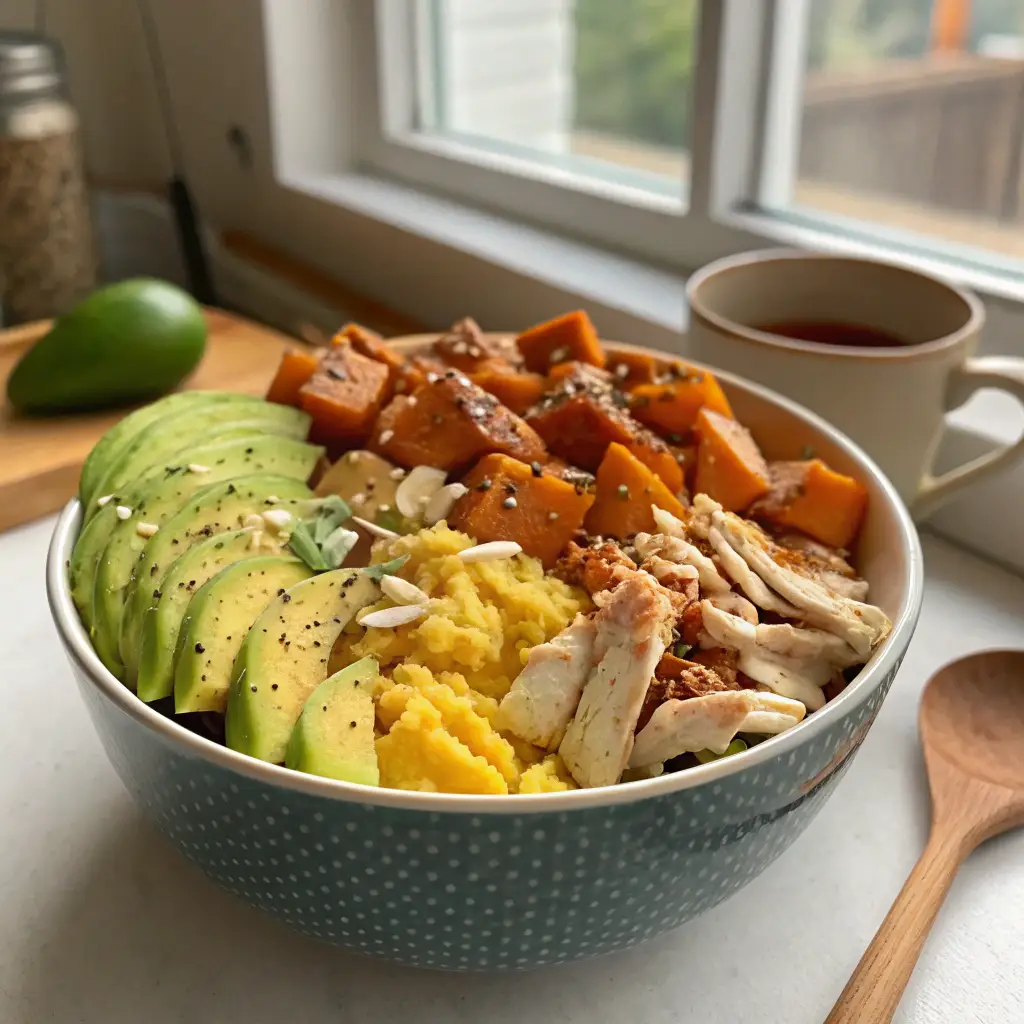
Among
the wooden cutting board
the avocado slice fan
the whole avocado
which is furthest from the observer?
the avocado slice fan

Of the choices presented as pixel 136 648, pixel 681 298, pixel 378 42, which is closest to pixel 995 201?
pixel 681 298

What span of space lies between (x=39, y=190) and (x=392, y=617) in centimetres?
123

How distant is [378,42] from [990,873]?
1.39m

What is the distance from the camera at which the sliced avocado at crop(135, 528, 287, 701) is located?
23.0 inches

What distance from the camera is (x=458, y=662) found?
0.61 meters

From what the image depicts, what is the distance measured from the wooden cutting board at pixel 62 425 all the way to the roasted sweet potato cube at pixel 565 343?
0.45 metres

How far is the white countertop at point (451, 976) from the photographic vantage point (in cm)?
60

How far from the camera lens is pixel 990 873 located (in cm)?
68

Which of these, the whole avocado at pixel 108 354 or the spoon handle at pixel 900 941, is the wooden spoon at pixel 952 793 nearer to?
the spoon handle at pixel 900 941

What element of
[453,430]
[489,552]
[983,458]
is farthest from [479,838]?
[983,458]

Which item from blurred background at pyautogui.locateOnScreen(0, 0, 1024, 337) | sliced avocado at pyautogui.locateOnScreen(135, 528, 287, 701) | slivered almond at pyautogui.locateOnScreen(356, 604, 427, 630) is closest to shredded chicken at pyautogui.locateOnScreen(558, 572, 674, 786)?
slivered almond at pyautogui.locateOnScreen(356, 604, 427, 630)

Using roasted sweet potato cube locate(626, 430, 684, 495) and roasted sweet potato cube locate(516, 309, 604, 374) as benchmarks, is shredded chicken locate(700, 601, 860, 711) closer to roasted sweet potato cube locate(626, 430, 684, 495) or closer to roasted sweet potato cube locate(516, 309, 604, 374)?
roasted sweet potato cube locate(626, 430, 684, 495)

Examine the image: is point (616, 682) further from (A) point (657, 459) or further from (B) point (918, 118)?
(B) point (918, 118)

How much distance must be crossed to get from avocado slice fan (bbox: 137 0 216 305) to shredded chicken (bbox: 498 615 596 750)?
1.34 m
